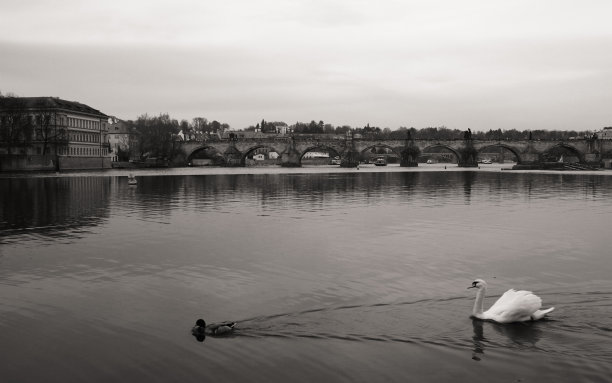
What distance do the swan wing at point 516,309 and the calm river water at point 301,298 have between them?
227 mm

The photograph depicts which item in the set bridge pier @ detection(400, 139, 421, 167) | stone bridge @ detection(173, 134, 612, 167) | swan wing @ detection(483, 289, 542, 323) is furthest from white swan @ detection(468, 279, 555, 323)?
bridge pier @ detection(400, 139, 421, 167)

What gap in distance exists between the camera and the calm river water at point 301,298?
1019 cm

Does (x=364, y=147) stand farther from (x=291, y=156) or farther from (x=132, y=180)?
(x=132, y=180)

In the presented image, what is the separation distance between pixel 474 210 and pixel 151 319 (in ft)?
80.7

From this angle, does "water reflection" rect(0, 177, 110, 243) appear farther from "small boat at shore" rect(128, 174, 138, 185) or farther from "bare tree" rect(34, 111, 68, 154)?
"bare tree" rect(34, 111, 68, 154)

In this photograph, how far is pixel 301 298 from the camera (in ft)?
46.9

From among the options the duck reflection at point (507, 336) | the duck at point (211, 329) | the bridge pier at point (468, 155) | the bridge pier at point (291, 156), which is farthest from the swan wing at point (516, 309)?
the bridge pier at point (468, 155)

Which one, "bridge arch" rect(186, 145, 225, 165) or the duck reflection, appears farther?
"bridge arch" rect(186, 145, 225, 165)

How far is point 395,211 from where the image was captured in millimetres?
33625

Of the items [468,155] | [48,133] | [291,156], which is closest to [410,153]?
[468,155]

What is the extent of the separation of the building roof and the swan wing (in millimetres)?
95968

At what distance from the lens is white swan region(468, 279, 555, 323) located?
1200 centimetres

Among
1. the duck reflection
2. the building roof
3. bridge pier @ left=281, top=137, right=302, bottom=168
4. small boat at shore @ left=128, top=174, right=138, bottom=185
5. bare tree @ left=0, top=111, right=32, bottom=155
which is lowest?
the duck reflection

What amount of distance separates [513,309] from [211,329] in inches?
231
